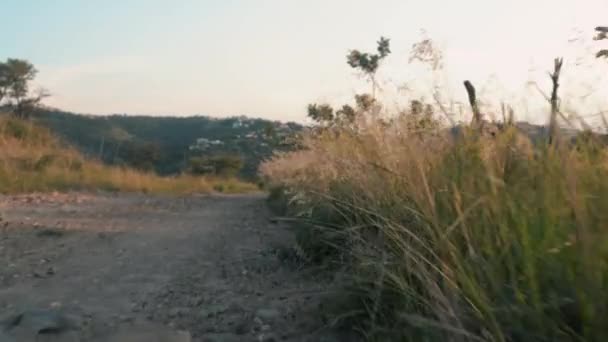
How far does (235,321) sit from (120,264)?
7.19 feet

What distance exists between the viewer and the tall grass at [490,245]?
2.09 metres

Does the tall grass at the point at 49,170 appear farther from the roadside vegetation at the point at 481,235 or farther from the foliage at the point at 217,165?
the foliage at the point at 217,165

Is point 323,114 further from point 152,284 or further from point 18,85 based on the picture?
point 18,85

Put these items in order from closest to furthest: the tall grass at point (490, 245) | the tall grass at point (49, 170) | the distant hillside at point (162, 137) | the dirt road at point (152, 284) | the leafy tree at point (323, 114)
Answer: the tall grass at point (490, 245) → the dirt road at point (152, 284) → the leafy tree at point (323, 114) → the tall grass at point (49, 170) → the distant hillside at point (162, 137)

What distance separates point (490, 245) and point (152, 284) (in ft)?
10.2

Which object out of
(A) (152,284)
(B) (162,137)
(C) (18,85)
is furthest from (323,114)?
(B) (162,137)

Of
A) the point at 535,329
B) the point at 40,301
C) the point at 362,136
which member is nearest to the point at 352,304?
the point at 535,329

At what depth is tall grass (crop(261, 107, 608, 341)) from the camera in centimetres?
209

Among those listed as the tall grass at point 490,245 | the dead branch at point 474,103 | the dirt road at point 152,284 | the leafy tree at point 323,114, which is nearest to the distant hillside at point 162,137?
the leafy tree at point 323,114

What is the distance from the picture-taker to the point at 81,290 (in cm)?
484

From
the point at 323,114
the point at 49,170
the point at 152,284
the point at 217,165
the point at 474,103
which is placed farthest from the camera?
the point at 217,165

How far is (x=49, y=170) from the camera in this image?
54.2 feet

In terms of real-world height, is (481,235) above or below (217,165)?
above

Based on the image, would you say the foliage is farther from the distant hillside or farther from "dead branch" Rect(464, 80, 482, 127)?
"dead branch" Rect(464, 80, 482, 127)
